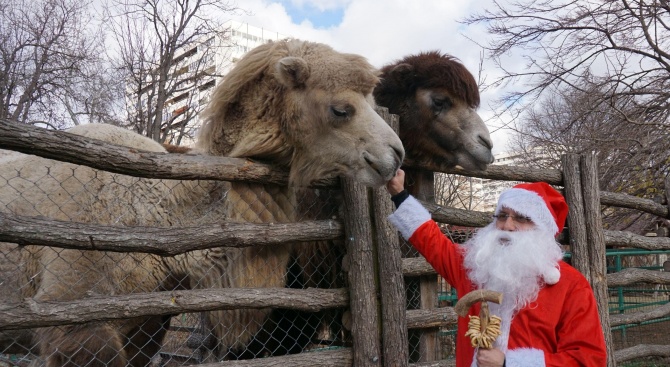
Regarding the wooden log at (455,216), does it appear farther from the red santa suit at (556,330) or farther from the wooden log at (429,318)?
the red santa suit at (556,330)

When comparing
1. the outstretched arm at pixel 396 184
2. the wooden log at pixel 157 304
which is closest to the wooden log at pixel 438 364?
the wooden log at pixel 157 304

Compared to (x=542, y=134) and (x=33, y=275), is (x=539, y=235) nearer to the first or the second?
(x=33, y=275)

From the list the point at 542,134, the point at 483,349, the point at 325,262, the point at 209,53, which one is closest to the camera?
the point at 483,349

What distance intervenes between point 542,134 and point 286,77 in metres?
15.3

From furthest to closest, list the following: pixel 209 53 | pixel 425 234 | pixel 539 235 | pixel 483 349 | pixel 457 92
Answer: pixel 209 53 → pixel 457 92 → pixel 425 234 → pixel 539 235 → pixel 483 349

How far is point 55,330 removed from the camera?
3.46 m

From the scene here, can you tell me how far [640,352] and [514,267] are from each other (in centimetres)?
403

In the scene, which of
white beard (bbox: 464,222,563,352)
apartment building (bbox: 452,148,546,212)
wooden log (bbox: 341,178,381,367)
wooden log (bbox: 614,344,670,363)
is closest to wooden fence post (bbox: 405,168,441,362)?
wooden log (bbox: 341,178,381,367)

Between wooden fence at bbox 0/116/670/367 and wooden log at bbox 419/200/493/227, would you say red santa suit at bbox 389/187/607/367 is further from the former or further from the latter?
wooden log at bbox 419/200/493/227

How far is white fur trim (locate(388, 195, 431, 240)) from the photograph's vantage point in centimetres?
336

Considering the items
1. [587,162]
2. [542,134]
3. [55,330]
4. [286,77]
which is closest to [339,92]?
[286,77]

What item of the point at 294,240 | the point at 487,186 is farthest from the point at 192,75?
the point at 294,240

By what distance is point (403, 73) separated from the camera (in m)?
5.49

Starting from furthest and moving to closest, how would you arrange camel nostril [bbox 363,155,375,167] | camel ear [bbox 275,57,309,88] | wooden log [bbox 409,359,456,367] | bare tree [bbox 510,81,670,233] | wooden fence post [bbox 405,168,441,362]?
bare tree [bbox 510,81,670,233] → wooden fence post [bbox 405,168,441,362] → wooden log [bbox 409,359,456,367] → camel ear [bbox 275,57,309,88] → camel nostril [bbox 363,155,375,167]
